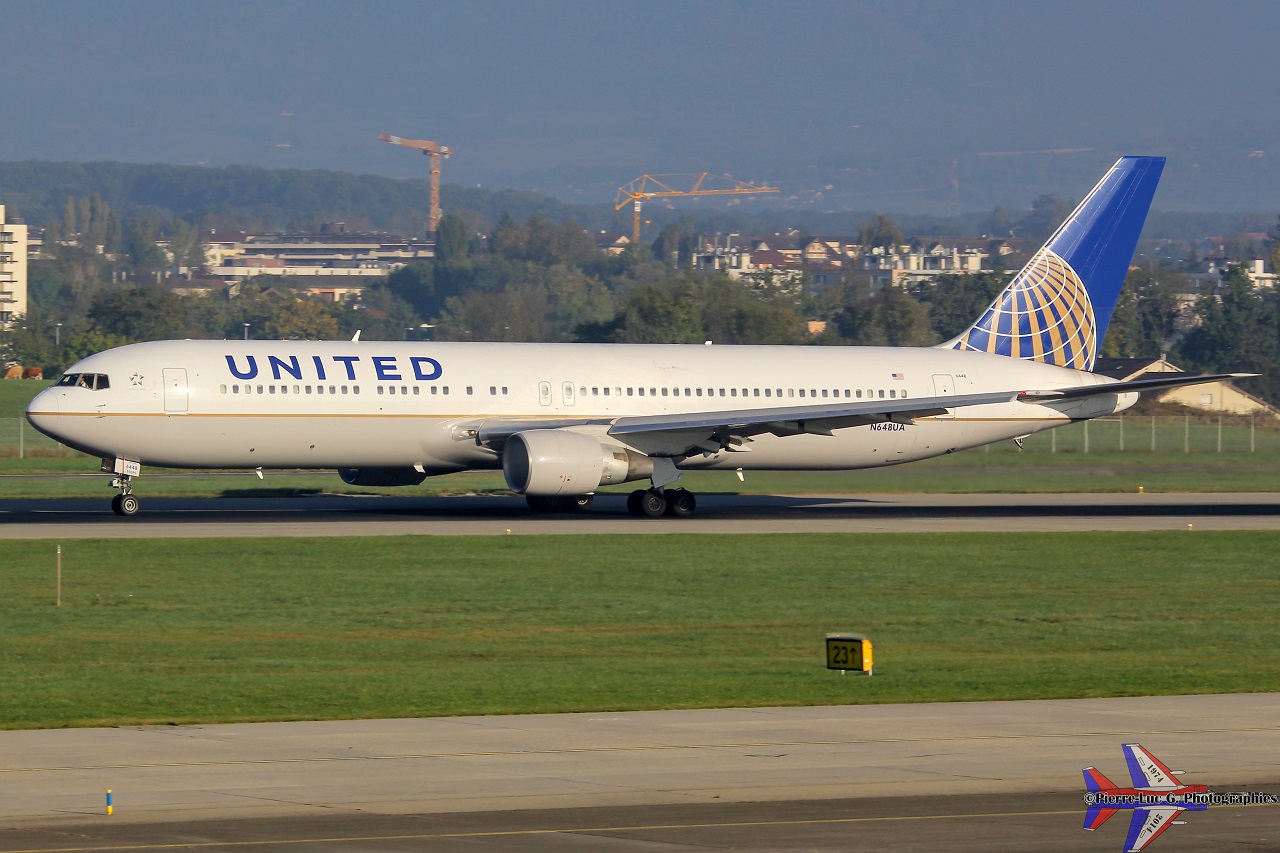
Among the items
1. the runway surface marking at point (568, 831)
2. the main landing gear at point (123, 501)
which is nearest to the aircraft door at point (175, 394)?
the main landing gear at point (123, 501)

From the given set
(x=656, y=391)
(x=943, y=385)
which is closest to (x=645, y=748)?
(x=656, y=391)

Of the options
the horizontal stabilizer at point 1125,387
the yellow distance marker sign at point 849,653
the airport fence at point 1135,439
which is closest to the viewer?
the yellow distance marker sign at point 849,653

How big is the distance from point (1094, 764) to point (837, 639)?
5.95 meters

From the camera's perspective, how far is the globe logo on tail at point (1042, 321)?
5438cm

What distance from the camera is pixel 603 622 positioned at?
27703 millimetres

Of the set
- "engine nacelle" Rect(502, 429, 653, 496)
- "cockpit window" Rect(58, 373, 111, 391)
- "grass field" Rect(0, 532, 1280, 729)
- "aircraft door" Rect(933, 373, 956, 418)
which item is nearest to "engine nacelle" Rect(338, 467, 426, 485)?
"engine nacelle" Rect(502, 429, 653, 496)

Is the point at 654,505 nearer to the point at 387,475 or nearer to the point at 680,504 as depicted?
the point at 680,504

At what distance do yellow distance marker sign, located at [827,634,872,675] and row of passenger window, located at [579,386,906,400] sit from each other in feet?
80.6

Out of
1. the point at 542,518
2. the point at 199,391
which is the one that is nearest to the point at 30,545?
the point at 199,391

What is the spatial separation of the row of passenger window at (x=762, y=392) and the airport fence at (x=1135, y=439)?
16096 millimetres

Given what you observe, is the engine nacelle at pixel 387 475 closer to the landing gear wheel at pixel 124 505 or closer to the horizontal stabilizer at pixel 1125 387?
the landing gear wheel at pixel 124 505

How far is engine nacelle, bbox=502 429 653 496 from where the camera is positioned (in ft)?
140

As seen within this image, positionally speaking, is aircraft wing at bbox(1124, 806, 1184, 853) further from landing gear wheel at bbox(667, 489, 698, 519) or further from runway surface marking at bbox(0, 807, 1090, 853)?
landing gear wheel at bbox(667, 489, 698, 519)

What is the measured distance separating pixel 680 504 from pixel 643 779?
2959 cm
